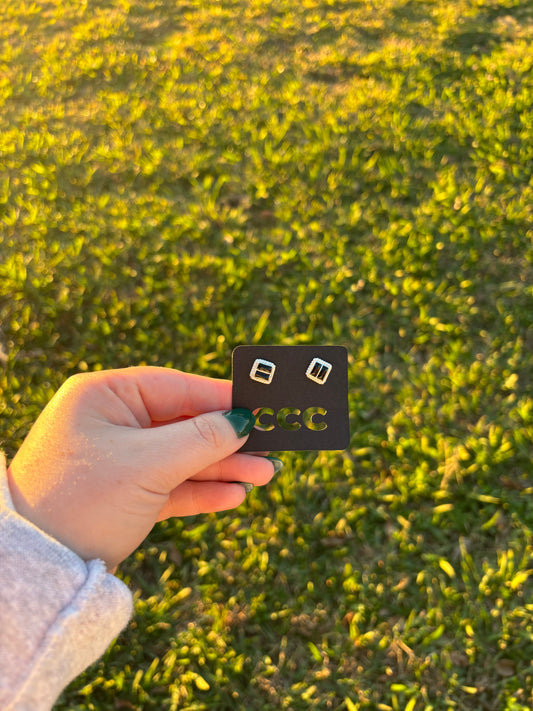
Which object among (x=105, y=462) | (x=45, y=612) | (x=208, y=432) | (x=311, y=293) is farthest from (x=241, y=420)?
(x=311, y=293)

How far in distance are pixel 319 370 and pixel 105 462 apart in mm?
763

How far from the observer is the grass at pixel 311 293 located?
2.44 m

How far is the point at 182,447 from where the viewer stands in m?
1.60

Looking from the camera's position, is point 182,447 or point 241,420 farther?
point 241,420

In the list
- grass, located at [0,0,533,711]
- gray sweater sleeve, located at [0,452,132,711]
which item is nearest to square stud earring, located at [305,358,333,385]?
gray sweater sleeve, located at [0,452,132,711]

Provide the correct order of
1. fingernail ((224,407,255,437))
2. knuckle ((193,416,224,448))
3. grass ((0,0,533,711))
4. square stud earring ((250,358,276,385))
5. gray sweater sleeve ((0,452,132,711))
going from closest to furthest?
gray sweater sleeve ((0,452,132,711)) → knuckle ((193,416,224,448)) → fingernail ((224,407,255,437)) → square stud earring ((250,358,276,385)) → grass ((0,0,533,711))

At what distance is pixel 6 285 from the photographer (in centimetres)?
345

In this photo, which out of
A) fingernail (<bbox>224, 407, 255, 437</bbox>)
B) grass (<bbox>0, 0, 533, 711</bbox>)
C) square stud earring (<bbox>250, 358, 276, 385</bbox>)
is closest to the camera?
fingernail (<bbox>224, 407, 255, 437</bbox>)

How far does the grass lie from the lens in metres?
2.44

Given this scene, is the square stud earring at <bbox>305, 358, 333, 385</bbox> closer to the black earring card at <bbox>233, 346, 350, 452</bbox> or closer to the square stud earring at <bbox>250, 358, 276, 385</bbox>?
the black earring card at <bbox>233, 346, 350, 452</bbox>

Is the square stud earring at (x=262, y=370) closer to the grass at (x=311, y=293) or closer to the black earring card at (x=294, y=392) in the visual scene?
the black earring card at (x=294, y=392)

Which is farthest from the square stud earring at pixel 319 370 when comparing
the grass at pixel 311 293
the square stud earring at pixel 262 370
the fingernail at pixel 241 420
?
the grass at pixel 311 293

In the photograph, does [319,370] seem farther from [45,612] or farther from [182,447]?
[45,612]

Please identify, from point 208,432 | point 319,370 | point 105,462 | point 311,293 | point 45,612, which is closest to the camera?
point 45,612
